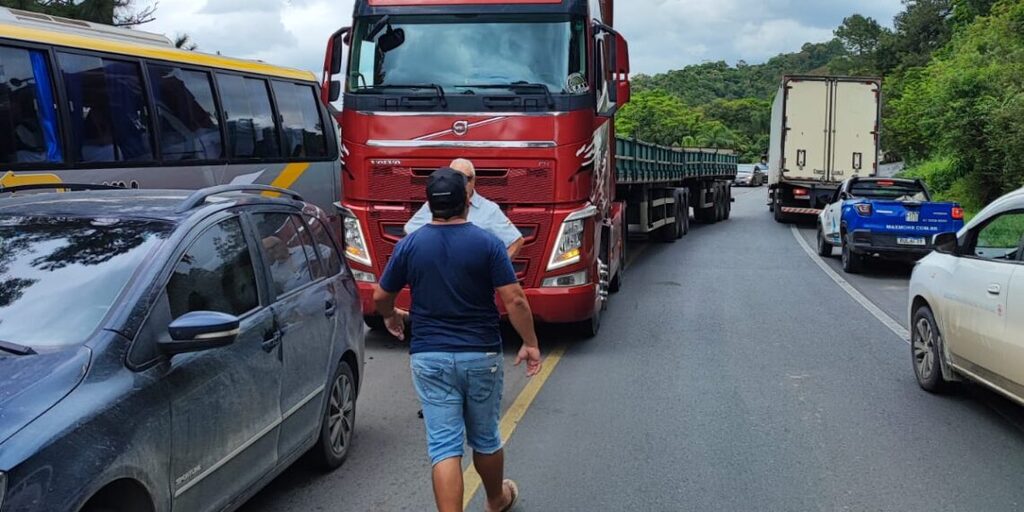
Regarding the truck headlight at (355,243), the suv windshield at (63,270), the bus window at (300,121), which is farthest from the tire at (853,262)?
the suv windshield at (63,270)

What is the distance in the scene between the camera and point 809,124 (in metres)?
26.3

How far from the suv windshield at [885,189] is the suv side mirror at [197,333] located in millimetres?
16179

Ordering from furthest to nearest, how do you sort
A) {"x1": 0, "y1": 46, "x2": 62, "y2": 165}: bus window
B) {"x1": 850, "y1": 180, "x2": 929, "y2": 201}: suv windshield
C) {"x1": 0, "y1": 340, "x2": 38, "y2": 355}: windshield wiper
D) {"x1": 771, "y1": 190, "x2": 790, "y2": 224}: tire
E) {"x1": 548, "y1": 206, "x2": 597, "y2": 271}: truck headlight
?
{"x1": 771, "y1": 190, "x2": 790, "y2": 224}: tire
{"x1": 850, "y1": 180, "x2": 929, "y2": 201}: suv windshield
{"x1": 548, "y1": 206, "x2": 597, "y2": 271}: truck headlight
{"x1": 0, "y1": 46, "x2": 62, "y2": 165}: bus window
{"x1": 0, "y1": 340, "x2": 38, "y2": 355}: windshield wiper

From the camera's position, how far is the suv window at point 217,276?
4055mm

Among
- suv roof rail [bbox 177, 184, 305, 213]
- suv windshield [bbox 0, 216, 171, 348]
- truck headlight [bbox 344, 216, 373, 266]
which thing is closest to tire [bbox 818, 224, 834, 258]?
truck headlight [bbox 344, 216, 373, 266]

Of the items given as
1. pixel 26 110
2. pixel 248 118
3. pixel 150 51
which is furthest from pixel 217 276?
pixel 248 118

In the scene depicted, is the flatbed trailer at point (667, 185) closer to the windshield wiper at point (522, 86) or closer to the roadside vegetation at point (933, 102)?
the roadside vegetation at point (933, 102)

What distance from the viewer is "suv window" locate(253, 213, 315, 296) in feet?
16.2

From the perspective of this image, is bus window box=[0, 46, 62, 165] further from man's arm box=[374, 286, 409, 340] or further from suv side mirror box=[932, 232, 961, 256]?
suv side mirror box=[932, 232, 961, 256]

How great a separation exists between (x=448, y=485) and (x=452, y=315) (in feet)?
2.37

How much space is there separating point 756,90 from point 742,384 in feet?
422

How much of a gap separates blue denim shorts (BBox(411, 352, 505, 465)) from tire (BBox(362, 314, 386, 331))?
5502 millimetres

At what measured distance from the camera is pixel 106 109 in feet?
30.3

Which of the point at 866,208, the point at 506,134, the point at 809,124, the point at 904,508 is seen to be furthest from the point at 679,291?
the point at 809,124
